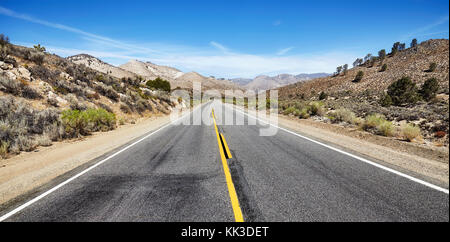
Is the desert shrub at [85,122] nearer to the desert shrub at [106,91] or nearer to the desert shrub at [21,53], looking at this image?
the desert shrub at [106,91]

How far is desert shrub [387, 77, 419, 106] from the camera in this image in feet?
63.1

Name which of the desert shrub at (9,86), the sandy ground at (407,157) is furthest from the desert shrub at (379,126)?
the desert shrub at (9,86)

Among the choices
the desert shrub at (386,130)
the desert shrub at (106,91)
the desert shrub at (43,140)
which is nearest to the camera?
the desert shrub at (43,140)

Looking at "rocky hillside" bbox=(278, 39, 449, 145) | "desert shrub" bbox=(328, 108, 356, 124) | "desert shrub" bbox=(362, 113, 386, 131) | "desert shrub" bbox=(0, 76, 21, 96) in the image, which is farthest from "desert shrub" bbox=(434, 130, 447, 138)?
"desert shrub" bbox=(0, 76, 21, 96)

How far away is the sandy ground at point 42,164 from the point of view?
418 cm

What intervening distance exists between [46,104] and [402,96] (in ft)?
103

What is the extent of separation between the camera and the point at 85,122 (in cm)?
1009

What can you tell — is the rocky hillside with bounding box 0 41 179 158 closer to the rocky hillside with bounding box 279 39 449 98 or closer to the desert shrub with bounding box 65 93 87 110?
the desert shrub with bounding box 65 93 87 110

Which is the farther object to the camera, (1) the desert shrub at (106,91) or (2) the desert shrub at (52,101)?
(1) the desert shrub at (106,91)

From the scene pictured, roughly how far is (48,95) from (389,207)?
17195mm

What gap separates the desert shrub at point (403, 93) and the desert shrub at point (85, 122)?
1078 inches

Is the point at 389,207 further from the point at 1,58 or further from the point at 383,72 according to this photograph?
the point at 383,72

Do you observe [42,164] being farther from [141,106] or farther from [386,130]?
[141,106]

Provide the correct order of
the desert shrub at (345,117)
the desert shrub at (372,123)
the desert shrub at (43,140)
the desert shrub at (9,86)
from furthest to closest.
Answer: the desert shrub at (345,117) → the desert shrub at (9,86) → the desert shrub at (372,123) → the desert shrub at (43,140)
